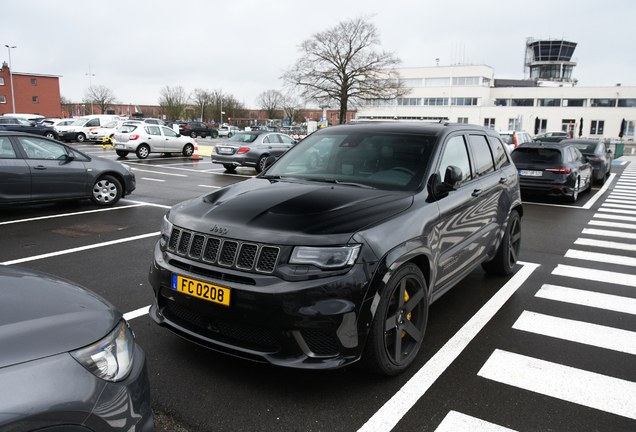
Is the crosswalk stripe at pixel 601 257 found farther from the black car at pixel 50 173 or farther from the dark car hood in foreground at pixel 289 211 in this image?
the black car at pixel 50 173

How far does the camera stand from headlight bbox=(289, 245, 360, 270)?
2863 mm

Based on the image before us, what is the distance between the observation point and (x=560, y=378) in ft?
11.5

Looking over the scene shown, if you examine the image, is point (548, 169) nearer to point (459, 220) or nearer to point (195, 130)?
point (459, 220)

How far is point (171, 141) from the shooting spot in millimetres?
23938

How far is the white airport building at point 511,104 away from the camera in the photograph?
6956cm

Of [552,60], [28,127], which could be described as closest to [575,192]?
[28,127]

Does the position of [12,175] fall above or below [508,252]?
above

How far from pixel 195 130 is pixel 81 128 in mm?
19927

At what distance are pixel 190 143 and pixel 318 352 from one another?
23568 mm

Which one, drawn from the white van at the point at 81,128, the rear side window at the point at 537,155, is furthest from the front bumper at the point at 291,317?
the white van at the point at 81,128

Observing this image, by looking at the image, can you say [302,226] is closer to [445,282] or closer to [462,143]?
[445,282]

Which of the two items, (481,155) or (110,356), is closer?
(110,356)

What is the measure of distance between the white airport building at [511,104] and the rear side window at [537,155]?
2126 inches

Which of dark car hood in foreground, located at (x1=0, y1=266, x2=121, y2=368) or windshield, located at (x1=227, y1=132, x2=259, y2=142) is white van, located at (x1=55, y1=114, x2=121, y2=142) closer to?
windshield, located at (x1=227, y1=132, x2=259, y2=142)
